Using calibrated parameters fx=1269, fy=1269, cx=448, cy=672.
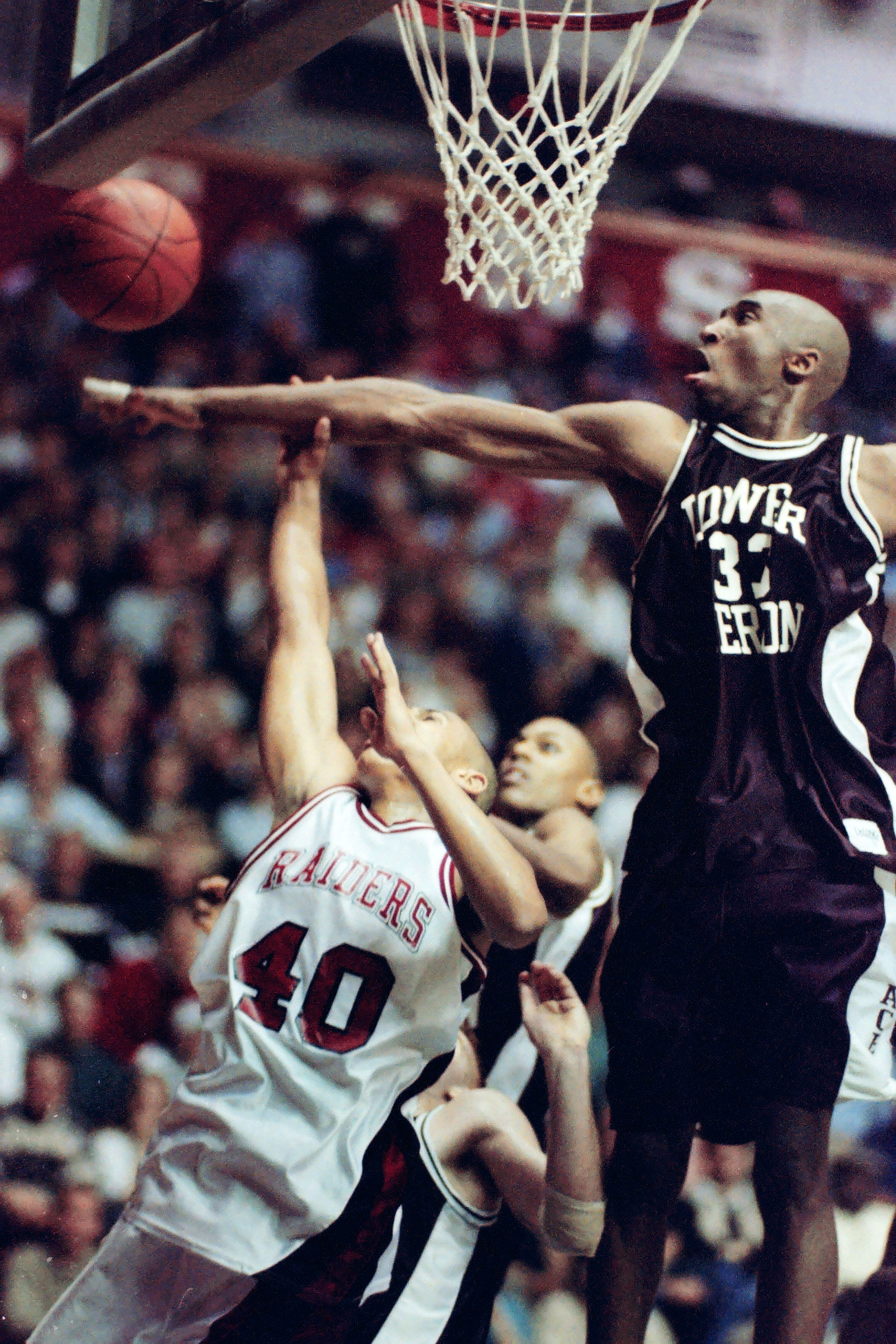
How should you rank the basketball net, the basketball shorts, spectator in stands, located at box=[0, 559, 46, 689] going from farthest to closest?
1. spectator in stands, located at box=[0, 559, 46, 689]
2. the basketball shorts
3. the basketball net

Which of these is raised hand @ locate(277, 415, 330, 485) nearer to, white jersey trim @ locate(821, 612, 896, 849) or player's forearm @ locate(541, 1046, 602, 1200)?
white jersey trim @ locate(821, 612, 896, 849)

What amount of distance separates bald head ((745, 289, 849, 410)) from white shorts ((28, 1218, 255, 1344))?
6.44 feet

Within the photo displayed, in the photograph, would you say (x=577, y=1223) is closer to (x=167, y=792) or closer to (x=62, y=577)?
(x=167, y=792)

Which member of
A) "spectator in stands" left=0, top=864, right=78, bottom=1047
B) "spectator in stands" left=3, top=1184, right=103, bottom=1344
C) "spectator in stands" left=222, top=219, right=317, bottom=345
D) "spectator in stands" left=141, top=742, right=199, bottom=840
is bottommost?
"spectator in stands" left=3, top=1184, right=103, bottom=1344

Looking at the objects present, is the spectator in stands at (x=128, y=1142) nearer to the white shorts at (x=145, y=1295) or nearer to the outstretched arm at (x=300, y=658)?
the white shorts at (x=145, y=1295)

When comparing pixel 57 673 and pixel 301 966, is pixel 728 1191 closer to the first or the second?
pixel 301 966

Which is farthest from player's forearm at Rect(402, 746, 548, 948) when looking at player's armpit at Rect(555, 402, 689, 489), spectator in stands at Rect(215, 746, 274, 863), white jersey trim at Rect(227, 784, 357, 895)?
player's armpit at Rect(555, 402, 689, 489)

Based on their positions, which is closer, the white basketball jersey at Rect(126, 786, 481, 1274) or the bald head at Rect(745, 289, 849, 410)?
the white basketball jersey at Rect(126, 786, 481, 1274)

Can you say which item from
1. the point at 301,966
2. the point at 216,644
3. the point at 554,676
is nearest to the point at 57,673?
the point at 216,644

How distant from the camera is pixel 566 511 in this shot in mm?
2873

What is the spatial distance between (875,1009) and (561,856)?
0.63m

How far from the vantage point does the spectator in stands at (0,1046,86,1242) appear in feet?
8.20

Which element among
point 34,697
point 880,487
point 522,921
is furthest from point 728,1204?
point 34,697

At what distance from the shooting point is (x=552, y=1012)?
7.87ft
